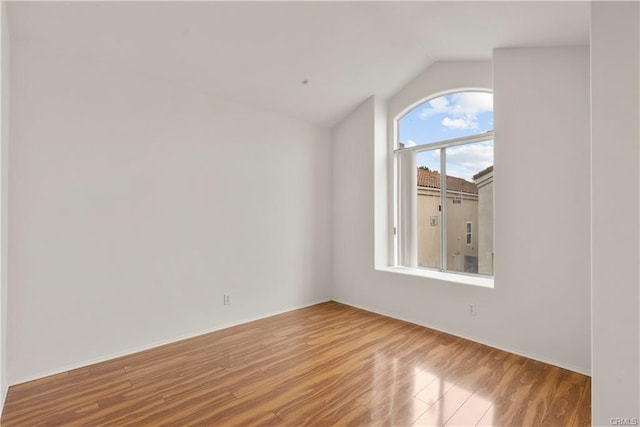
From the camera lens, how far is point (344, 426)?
1.87m

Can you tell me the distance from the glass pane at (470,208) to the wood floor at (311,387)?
961mm

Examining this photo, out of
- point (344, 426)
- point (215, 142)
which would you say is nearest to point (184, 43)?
point (215, 142)

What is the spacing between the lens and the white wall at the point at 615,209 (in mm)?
1326

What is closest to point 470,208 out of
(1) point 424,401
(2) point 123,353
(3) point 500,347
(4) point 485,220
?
(4) point 485,220

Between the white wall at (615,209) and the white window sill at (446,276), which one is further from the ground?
the white wall at (615,209)

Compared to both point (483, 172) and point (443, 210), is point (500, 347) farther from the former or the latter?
point (483, 172)

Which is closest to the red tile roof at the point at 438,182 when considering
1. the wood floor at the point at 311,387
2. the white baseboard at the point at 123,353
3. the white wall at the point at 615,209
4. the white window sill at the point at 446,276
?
the white window sill at the point at 446,276

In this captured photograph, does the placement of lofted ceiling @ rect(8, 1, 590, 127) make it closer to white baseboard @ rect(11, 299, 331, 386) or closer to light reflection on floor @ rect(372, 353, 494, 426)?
white baseboard @ rect(11, 299, 331, 386)

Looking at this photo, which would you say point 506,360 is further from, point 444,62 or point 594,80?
point 444,62

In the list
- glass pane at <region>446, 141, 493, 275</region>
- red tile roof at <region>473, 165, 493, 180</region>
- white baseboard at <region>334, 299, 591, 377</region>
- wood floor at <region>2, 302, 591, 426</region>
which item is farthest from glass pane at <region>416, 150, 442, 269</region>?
wood floor at <region>2, 302, 591, 426</region>

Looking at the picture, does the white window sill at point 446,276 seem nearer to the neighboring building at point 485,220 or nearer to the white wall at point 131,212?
the neighboring building at point 485,220

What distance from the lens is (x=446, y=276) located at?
11.8 ft

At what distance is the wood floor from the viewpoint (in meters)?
1.97

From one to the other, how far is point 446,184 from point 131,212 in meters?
3.44
